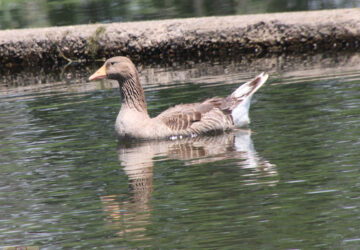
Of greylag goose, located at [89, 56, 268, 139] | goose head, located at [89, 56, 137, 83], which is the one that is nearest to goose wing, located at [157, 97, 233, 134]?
greylag goose, located at [89, 56, 268, 139]

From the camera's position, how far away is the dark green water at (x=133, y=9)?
19.2 m

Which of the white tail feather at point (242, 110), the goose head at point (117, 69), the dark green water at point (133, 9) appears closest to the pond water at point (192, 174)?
the white tail feather at point (242, 110)

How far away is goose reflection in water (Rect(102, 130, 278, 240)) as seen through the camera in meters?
6.11

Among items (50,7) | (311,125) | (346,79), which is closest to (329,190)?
(311,125)

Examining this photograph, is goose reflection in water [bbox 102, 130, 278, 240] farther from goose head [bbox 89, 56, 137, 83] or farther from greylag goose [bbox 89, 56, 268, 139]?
goose head [bbox 89, 56, 137, 83]

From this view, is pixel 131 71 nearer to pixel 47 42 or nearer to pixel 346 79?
pixel 346 79

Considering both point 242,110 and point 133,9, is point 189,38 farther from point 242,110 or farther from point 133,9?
point 242,110

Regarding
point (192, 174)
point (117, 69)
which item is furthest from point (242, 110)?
point (192, 174)

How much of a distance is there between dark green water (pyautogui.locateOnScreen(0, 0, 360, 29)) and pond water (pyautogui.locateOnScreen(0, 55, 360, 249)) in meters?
6.98

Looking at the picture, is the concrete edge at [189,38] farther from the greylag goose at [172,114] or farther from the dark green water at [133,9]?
the greylag goose at [172,114]

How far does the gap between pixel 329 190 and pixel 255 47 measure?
978cm

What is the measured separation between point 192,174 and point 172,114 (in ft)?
8.03

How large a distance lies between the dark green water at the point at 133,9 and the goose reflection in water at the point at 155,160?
10.0 metres

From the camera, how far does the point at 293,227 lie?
5.45 metres
